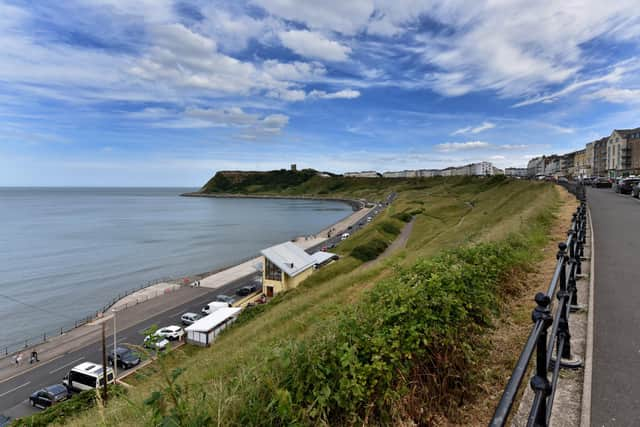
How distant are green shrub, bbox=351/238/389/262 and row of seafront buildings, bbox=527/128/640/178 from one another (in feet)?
200

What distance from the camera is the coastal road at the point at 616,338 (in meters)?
3.26

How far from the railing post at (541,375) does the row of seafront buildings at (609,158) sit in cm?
9416

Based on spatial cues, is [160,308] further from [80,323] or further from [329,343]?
[329,343]

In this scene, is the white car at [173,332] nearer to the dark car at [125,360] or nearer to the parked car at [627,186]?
the dark car at [125,360]

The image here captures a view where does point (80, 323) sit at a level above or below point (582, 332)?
below

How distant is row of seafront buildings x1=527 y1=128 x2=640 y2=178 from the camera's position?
3674 inches

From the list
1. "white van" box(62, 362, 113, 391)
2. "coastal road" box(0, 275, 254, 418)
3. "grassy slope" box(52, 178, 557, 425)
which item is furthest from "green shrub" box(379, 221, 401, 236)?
"white van" box(62, 362, 113, 391)

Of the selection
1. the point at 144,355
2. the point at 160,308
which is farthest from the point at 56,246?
the point at 144,355

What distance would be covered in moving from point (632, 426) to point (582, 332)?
203 cm

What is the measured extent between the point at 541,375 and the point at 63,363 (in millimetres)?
29799

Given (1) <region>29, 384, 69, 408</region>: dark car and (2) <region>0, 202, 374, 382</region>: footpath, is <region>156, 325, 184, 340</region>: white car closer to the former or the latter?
(2) <region>0, 202, 374, 382</region>: footpath

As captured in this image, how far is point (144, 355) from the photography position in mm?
4066

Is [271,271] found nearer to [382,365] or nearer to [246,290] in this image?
[246,290]

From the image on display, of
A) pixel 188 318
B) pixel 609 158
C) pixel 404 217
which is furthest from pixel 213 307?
pixel 609 158
